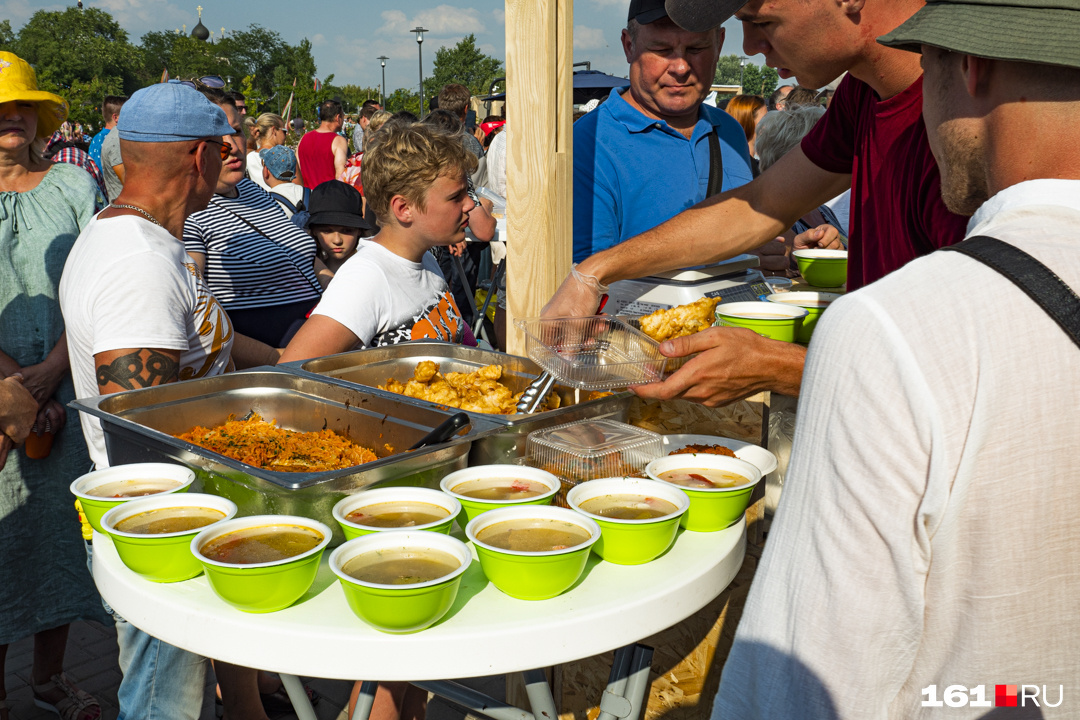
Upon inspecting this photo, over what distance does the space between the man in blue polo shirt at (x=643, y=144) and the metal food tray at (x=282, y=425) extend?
1591 mm

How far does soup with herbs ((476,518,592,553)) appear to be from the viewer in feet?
4.80

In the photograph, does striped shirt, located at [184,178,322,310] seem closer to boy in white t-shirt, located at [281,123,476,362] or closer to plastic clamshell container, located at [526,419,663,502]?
boy in white t-shirt, located at [281,123,476,362]

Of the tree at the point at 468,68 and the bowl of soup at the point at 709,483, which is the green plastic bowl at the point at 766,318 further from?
the tree at the point at 468,68

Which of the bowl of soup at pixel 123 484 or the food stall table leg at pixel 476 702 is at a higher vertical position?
the bowl of soup at pixel 123 484

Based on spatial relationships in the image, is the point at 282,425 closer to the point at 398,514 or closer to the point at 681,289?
the point at 398,514

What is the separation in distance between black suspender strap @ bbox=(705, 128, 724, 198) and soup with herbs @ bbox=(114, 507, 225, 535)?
9.10 feet

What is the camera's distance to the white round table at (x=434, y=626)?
130cm

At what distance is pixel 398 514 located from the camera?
1.62m

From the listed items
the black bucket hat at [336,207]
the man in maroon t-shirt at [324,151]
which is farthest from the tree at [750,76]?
the black bucket hat at [336,207]

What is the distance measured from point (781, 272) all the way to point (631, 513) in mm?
3104

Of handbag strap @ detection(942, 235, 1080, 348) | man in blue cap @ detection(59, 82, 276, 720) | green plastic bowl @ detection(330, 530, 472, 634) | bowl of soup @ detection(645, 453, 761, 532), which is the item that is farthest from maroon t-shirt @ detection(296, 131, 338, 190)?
handbag strap @ detection(942, 235, 1080, 348)

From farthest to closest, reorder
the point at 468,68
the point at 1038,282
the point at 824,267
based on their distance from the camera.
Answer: the point at 468,68 → the point at 824,267 → the point at 1038,282

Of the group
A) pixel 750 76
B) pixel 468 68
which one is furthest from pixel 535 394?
pixel 750 76

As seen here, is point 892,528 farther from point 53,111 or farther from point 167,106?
point 53,111
